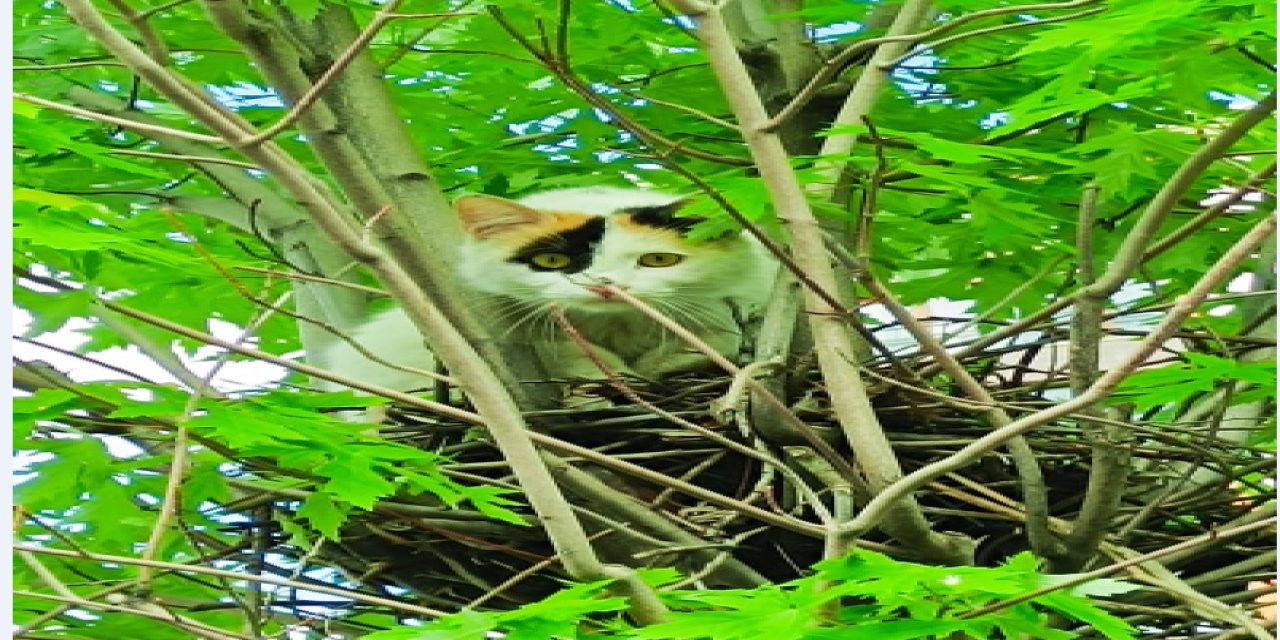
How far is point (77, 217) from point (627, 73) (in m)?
0.70

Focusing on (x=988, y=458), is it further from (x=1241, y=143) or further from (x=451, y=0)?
(x=451, y=0)

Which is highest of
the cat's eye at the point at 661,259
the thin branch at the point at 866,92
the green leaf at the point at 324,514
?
the cat's eye at the point at 661,259

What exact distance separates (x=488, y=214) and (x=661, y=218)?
7.6 inches

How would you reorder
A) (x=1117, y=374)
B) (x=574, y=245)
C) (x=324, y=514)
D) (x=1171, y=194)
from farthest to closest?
(x=574, y=245), (x=324, y=514), (x=1171, y=194), (x=1117, y=374)

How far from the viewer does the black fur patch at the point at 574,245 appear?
1.62 m

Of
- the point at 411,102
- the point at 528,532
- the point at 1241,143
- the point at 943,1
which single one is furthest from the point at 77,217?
the point at 1241,143

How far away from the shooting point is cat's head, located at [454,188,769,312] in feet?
5.11

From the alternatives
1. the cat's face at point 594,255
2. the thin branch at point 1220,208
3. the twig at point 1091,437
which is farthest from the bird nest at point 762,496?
the thin branch at point 1220,208

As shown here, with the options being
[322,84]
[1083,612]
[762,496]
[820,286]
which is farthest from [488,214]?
[1083,612]

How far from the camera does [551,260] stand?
1647mm

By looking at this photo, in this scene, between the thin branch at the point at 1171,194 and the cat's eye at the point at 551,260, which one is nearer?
the thin branch at the point at 1171,194

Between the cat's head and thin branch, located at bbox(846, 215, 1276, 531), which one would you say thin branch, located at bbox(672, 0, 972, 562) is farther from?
the cat's head

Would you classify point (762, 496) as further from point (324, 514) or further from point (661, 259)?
point (661, 259)

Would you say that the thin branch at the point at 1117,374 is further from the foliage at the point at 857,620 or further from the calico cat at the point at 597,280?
the calico cat at the point at 597,280
